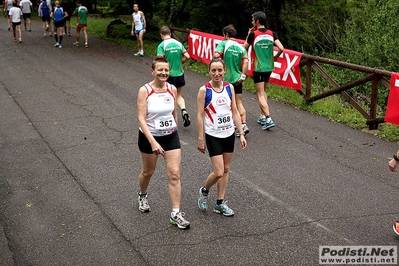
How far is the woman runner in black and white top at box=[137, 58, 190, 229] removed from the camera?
6.49 metres

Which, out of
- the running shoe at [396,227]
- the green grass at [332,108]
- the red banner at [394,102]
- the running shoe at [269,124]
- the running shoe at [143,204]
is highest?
the red banner at [394,102]

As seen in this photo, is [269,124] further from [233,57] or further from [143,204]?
[143,204]

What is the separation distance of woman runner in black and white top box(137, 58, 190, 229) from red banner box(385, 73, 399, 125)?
17.1 ft

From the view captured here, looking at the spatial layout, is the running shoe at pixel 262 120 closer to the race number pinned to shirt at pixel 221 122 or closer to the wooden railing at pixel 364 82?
the wooden railing at pixel 364 82

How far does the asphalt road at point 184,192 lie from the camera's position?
20.4ft

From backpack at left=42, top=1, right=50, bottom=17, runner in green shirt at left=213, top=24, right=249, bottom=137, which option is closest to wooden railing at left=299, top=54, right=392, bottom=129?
runner in green shirt at left=213, top=24, right=249, bottom=137

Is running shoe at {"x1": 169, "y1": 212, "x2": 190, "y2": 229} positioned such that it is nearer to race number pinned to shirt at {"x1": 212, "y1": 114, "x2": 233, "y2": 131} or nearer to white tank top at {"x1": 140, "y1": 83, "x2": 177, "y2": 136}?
white tank top at {"x1": 140, "y1": 83, "x2": 177, "y2": 136}

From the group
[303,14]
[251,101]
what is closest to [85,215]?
[251,101]

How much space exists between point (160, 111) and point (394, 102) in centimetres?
556

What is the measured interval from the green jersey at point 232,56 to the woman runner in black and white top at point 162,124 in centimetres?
342

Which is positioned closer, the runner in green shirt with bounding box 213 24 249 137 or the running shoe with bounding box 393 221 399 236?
the running shoe with bounding box 393 221 399 236

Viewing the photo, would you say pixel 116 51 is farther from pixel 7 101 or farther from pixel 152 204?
pixel 152 204

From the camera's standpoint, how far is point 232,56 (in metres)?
10.0

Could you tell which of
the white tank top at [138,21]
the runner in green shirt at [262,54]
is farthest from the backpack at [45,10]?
the runner in green shirt at [262,54]
